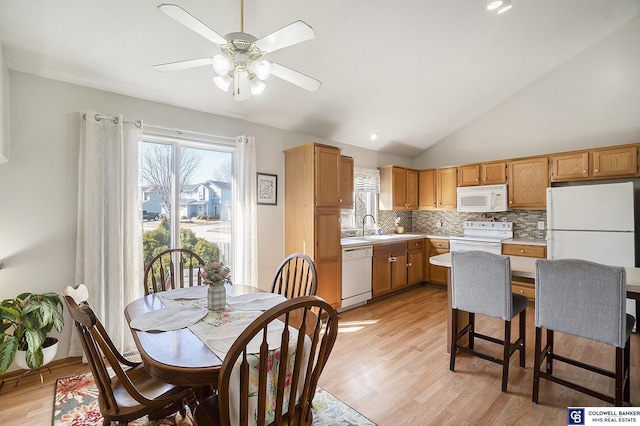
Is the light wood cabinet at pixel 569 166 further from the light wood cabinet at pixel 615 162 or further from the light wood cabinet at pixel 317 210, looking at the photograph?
the light wood cabinet at pixel 317 210

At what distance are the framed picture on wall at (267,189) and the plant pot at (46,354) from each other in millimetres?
2245

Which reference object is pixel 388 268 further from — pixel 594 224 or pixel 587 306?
pixel 587 306

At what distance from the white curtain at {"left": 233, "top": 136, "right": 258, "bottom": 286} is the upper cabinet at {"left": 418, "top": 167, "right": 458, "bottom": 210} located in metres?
3.52

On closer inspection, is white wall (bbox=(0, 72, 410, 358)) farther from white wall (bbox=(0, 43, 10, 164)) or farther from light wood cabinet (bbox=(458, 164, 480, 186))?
light wood cabinet (bbox=(458, 164, 480, 186))

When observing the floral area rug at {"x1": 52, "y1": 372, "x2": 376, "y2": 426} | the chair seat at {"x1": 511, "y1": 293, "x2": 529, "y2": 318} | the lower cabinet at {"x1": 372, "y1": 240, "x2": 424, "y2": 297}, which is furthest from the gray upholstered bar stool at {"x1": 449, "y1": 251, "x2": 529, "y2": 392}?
the lower cabinet at {"x1": 372, "y1": 240, "x2": 424, "y2": 297}

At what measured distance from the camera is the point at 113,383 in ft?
5.04

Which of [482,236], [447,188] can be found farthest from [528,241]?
[447,188]

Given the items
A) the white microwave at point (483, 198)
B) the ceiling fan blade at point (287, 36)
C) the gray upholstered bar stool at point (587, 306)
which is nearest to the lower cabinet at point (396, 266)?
the white microwave at point (483, 198)

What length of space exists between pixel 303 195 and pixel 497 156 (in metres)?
3.55

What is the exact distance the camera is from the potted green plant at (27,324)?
6.60ft

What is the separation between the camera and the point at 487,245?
4332mm

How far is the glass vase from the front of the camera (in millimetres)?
1734

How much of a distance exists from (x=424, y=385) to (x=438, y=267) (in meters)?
3.12

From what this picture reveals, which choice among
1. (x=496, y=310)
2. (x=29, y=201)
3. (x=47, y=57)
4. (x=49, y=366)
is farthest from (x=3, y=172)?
(x=496, y=310)
